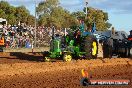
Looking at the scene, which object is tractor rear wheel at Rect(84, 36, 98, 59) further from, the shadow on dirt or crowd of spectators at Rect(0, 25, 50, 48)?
crowd of spectators at Rect(0, 25, 50, 48)

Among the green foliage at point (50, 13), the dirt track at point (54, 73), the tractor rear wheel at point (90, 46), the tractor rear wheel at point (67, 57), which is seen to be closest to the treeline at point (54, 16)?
the green foliage at point (50, 13)

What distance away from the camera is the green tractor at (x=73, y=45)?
18.5m

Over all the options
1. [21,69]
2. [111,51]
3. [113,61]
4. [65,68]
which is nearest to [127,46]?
[111,51]

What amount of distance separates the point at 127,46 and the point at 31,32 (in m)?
10.9

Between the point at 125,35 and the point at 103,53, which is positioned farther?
the point at 125,35

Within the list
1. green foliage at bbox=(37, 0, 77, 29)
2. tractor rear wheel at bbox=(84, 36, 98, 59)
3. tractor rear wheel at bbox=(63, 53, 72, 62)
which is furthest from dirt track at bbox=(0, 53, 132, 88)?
green foliage at bbox=(37, 0, 77, 29)

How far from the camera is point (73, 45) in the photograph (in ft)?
61.7

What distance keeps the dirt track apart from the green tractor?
130 cm

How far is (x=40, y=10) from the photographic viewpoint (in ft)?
141

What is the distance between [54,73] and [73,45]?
503cm

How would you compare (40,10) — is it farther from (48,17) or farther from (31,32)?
(31,32)

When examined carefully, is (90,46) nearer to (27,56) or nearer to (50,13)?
(27,56)

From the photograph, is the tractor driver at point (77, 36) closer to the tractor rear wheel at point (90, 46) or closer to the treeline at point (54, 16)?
the tractor rear wheel at point (90, 46)

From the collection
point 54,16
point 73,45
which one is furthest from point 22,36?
point 54,16
